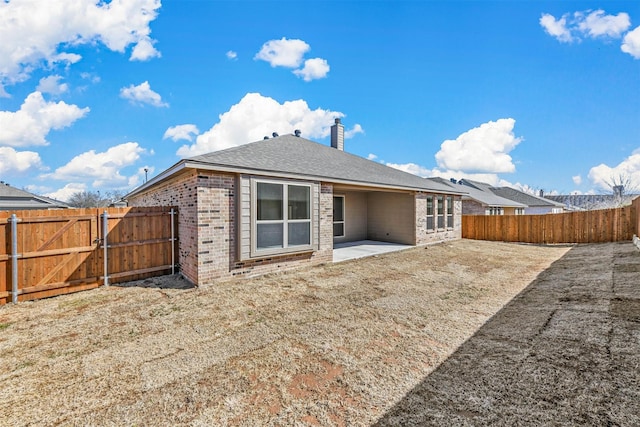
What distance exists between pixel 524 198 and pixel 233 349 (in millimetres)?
37744

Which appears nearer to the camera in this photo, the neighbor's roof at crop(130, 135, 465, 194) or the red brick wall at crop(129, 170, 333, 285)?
the red brick wall at crop(129, 170, 333, 285)

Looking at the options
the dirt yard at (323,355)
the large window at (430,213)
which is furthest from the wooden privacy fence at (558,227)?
the dirt yard at (323,355)

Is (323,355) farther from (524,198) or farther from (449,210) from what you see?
(524,198)

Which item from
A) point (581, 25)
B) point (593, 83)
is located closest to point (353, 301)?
point (581, 25)

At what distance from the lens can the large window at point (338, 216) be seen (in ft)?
41.8

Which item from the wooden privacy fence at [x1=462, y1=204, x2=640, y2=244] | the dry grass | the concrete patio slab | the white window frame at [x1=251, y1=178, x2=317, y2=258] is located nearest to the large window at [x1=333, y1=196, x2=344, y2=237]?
the concrete patio slab

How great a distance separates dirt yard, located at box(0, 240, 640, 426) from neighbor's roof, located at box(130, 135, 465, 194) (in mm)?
2813

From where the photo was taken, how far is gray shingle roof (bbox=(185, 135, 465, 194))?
6.73 metres

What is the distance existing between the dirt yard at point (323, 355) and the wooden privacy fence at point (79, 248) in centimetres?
40

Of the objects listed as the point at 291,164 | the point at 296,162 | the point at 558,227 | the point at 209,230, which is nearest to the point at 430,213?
the point at 558,227

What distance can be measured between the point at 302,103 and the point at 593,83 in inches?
568

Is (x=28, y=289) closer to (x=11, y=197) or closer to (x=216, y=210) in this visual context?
(x=216, y=210)

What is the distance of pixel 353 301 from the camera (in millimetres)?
5414

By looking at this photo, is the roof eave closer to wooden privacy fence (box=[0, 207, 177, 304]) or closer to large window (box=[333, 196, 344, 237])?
wooden privacy fence (box=[0, 207, 177, 304])
